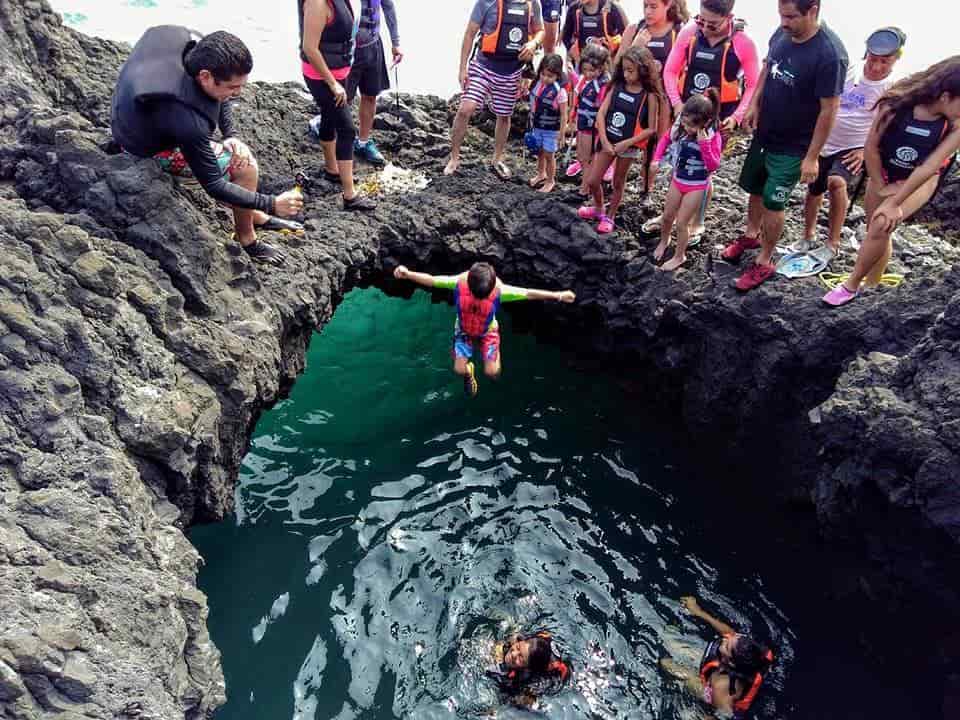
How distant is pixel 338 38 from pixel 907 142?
4987 millimetres

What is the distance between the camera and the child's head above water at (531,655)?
20.4ft

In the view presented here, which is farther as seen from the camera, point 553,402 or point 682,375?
point 553,402

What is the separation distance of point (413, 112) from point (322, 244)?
299 centimetres

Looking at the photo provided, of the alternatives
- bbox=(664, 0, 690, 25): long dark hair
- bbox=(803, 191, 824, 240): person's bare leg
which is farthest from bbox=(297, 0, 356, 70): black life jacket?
bbox=(803, 191, 824, 240): person's bare leg

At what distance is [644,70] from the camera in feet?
23.7

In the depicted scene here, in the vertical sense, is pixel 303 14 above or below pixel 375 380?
above

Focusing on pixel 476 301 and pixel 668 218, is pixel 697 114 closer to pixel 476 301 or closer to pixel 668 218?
pixel 668 218

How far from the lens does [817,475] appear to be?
671cm

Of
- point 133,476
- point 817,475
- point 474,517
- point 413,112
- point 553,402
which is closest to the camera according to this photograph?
point 133,476

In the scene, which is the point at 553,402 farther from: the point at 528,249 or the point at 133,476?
the point at 133,476

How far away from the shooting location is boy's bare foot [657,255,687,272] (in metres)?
7.92

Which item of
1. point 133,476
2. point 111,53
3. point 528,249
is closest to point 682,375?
point 528,249

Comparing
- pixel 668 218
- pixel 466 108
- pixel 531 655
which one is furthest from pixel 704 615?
pixel 466 108

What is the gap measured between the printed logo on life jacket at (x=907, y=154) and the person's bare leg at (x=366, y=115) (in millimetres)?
5328
